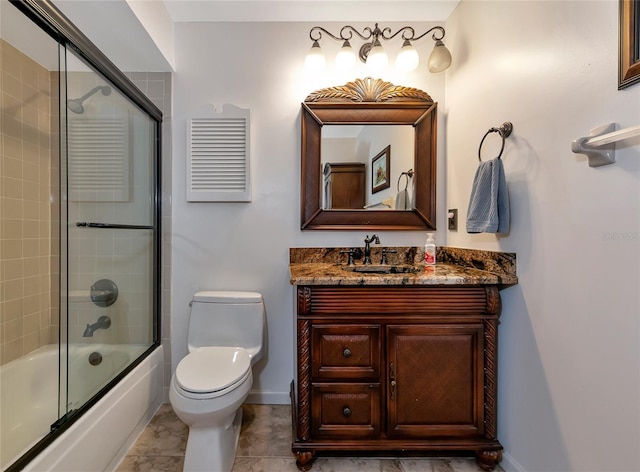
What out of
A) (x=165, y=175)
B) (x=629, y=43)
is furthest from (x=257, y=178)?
(x=629, y=43)

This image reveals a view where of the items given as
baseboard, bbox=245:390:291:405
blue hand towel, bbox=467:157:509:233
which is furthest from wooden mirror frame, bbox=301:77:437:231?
baseboard, bbox=245:390:291:405

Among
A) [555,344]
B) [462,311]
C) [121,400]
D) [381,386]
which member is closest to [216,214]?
[121,400]

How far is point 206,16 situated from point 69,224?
4.77 ft

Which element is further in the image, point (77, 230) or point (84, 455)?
point (77, 230)

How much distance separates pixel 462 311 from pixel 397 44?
1678mm

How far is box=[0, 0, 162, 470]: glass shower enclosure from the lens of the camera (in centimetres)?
126

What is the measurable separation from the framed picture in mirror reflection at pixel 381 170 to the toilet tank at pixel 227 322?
3.32 ft

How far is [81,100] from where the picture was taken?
4.61 feet

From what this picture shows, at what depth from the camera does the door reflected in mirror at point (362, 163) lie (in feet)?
5.86

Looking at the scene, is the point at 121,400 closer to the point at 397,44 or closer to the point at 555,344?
the point at 555,344

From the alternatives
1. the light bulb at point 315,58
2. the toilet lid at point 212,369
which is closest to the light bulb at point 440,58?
the light bulb at point 315,58

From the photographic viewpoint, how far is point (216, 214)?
1.82 meters

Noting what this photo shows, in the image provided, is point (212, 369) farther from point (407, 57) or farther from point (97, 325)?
point (407, 57)

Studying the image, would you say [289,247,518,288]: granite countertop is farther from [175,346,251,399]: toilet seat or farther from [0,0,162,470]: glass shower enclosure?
[0,0,162,470]: glass shower enclosure
